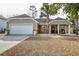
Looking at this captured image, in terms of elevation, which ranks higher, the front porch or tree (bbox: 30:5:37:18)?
tree (bbox: 30:5:37:18)

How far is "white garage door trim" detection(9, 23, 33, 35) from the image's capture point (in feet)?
26.6

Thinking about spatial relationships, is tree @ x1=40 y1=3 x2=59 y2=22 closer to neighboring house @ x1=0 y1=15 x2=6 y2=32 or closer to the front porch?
the front porch

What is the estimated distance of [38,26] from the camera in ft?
26.8

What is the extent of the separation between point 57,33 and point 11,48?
160 centimetres

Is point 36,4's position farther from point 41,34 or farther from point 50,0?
point 41,34

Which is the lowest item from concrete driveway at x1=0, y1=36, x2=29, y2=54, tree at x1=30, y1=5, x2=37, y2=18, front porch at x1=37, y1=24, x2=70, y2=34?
concrete driveway at x1=0, y1=36, x2=29, y2=54

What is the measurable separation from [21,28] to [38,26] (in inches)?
24.6

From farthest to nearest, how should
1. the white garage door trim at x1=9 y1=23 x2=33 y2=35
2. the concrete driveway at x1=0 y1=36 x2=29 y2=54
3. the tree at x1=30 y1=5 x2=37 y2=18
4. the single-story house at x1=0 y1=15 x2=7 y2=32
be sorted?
the white garage door trim at x1=9 y1=23 x2=33 y2=35 < the concrete driveway at x1=0 y1=36 x2=29 y2=54 < the single-story house at x1=0 y1=15 x2=7 y2=32 < the tree at x1=30 y1=5 x2=37 y2=18

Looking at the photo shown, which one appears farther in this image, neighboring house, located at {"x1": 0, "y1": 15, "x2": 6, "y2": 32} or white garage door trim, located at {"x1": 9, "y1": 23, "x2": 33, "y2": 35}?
white garage door trim, located at {"x1": 9, "y1": 23, "x2": 33, "y2": 35}

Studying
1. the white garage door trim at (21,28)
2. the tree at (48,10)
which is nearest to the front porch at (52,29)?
the tree at (48,10)

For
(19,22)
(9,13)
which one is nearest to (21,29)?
(19,22)

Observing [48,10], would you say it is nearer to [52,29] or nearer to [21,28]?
[52,29]

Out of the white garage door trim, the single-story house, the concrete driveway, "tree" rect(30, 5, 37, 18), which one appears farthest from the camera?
the white garage door trim

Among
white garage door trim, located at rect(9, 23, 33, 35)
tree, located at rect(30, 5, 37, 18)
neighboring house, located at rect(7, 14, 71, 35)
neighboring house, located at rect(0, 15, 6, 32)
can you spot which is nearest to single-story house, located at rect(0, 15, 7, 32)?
neighboring house, located at rect(0, 15, 6, 32)
